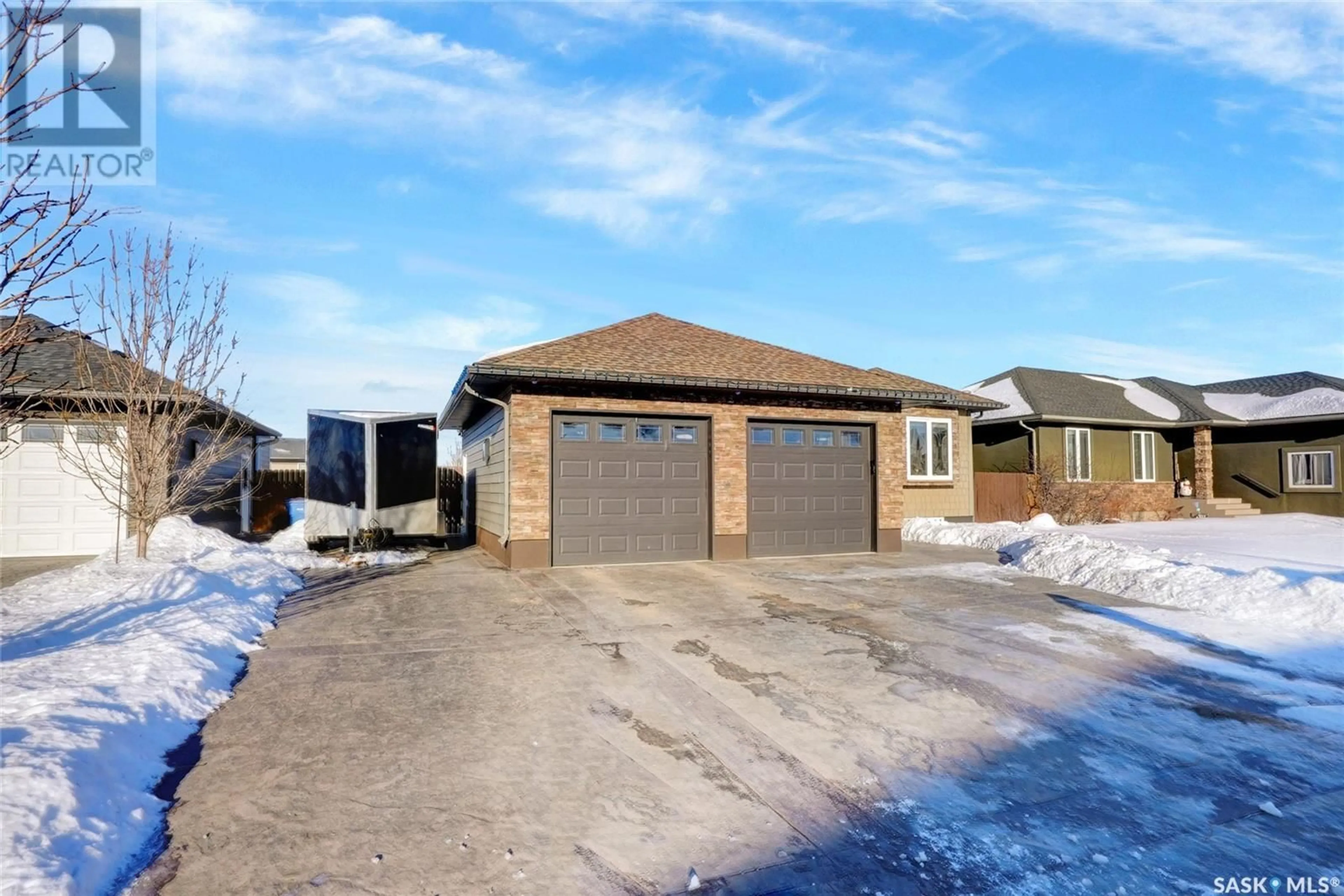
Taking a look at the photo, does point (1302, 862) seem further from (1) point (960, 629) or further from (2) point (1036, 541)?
Result: (2) point (1036, 541)

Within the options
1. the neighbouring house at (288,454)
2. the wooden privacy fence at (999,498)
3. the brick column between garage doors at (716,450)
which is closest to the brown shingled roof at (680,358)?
the brick column between garage doors at (716,450)

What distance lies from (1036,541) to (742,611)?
22.9 ft

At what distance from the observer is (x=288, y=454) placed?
1970 inches

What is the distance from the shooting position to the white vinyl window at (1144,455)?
22953mm

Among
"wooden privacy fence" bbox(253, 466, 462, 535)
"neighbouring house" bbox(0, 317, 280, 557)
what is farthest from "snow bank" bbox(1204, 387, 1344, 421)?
"neighbouring house" bbox(0, 317, 280, 557)

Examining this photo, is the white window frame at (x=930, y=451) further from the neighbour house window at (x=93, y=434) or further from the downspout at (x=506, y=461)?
the neighbour house window at (x=93, y=434)

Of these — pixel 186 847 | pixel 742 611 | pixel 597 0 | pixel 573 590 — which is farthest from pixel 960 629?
pixel 597 0

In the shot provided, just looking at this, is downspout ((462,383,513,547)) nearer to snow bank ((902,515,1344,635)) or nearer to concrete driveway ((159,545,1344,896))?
concrete driveway ((159,545,1344,896))

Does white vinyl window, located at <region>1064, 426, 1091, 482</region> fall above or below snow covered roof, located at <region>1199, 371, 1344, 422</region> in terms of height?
below

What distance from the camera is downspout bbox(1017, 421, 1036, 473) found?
68.7 ft

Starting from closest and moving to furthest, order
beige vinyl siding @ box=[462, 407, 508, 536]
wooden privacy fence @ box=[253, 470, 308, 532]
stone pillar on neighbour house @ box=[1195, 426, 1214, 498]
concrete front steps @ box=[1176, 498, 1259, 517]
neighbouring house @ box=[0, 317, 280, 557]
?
beige vinyl siding @ box=[462, 407, 508, 536] → neighbouring house @ box=[0, 317, 280, 557] → wooden privacy fence @ box=[253, 470, 308, 532] → concrete front steps @ box=[1176, 498, 1259, 517] → stone pillar on neighbour house @ box=[1195, 426, 1214, 498]

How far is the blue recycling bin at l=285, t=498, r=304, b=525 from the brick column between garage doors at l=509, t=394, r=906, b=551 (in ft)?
41.4

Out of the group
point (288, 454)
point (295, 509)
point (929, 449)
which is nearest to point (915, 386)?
point (929, 449)

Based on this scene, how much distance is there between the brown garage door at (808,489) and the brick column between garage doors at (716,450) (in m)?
0.20
